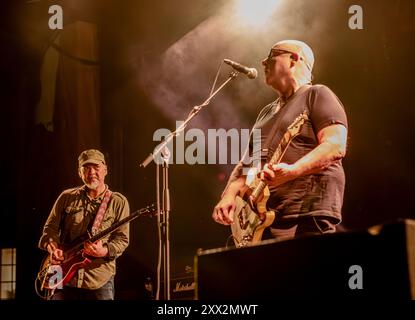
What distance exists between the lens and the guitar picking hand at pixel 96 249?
3516mm

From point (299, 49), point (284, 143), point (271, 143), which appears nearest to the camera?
point (284, 143)

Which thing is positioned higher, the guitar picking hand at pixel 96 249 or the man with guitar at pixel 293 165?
the man with guitar at pixel 293 165

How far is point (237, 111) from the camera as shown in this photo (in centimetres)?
356

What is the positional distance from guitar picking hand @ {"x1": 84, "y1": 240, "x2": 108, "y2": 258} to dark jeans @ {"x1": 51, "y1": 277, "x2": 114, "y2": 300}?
18cm

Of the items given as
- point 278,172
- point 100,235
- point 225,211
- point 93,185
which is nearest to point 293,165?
point 278,172

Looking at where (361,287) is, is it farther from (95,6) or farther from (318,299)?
(95,6)

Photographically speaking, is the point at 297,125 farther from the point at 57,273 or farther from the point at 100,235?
the point at 57,273

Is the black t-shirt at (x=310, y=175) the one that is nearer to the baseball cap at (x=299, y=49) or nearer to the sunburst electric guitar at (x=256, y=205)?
the sunburst electric guitar at (x=256, y=205)

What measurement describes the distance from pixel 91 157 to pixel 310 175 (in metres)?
1.90

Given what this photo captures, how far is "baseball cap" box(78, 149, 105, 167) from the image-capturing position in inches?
148

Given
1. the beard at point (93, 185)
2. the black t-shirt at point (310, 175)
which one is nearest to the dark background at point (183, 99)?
the beard at point (93, 185)

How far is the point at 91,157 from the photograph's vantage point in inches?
148

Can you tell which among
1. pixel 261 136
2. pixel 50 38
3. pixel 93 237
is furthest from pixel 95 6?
pixel 261 136

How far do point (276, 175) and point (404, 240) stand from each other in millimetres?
1173
